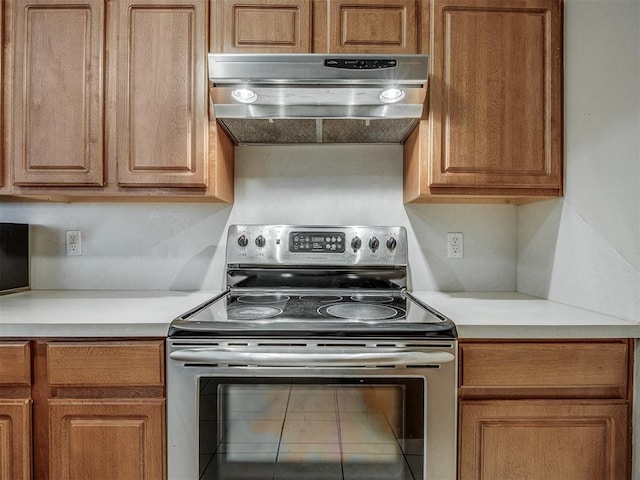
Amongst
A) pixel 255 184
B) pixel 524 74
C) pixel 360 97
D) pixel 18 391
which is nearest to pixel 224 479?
pixel 18 391

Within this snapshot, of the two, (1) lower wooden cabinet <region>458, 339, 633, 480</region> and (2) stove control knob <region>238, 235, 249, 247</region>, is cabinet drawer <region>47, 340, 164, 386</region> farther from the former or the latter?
(1) lower wooden cabinet <region>458, 339, 633, 480</region>

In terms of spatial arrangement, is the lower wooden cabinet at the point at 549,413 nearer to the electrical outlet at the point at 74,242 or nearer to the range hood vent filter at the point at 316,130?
the range hood vent filter at the point at 316,130

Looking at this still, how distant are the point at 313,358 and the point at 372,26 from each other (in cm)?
122

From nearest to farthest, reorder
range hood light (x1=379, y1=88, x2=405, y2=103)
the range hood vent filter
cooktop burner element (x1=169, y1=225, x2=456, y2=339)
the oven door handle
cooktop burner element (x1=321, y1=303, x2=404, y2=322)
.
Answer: the oven door handle → cooktop burner element (x1=321, y1=303, x2=404, y2=322) → range hood light (x1=379, y1=88, x2=405, y2=103) → the range hood vent filter → cooktop burner element (x1=169, y1=225, x2=456, y2=339)

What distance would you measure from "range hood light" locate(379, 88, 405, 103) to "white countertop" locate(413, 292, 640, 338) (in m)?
0.77

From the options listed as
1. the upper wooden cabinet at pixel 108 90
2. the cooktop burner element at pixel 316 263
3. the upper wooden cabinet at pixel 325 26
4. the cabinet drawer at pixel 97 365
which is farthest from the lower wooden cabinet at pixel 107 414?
the upper wooden cabinet at pixel 325 26

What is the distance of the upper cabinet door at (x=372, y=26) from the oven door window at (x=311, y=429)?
3.92ft

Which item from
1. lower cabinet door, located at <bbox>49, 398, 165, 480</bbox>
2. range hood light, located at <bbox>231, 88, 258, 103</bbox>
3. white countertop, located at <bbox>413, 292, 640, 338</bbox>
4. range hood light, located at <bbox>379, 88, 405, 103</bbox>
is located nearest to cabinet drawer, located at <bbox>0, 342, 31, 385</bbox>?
lower cabinet door, located at <bbox>49, 398, 165, 480</bbox>

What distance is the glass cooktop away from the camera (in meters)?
1.20

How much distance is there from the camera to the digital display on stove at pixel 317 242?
70.3 inches

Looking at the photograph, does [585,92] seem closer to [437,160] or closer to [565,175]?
[565,175]

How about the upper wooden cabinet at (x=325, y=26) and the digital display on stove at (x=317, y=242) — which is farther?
the digital display on stove at (x=317, y=242)

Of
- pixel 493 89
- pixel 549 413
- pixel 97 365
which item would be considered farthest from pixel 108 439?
pixel 493 89

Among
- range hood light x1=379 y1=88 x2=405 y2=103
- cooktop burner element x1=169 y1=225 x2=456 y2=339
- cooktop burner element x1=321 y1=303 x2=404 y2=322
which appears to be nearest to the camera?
cooktop burner element x1=321 y1=303 x2=404 y2=322
